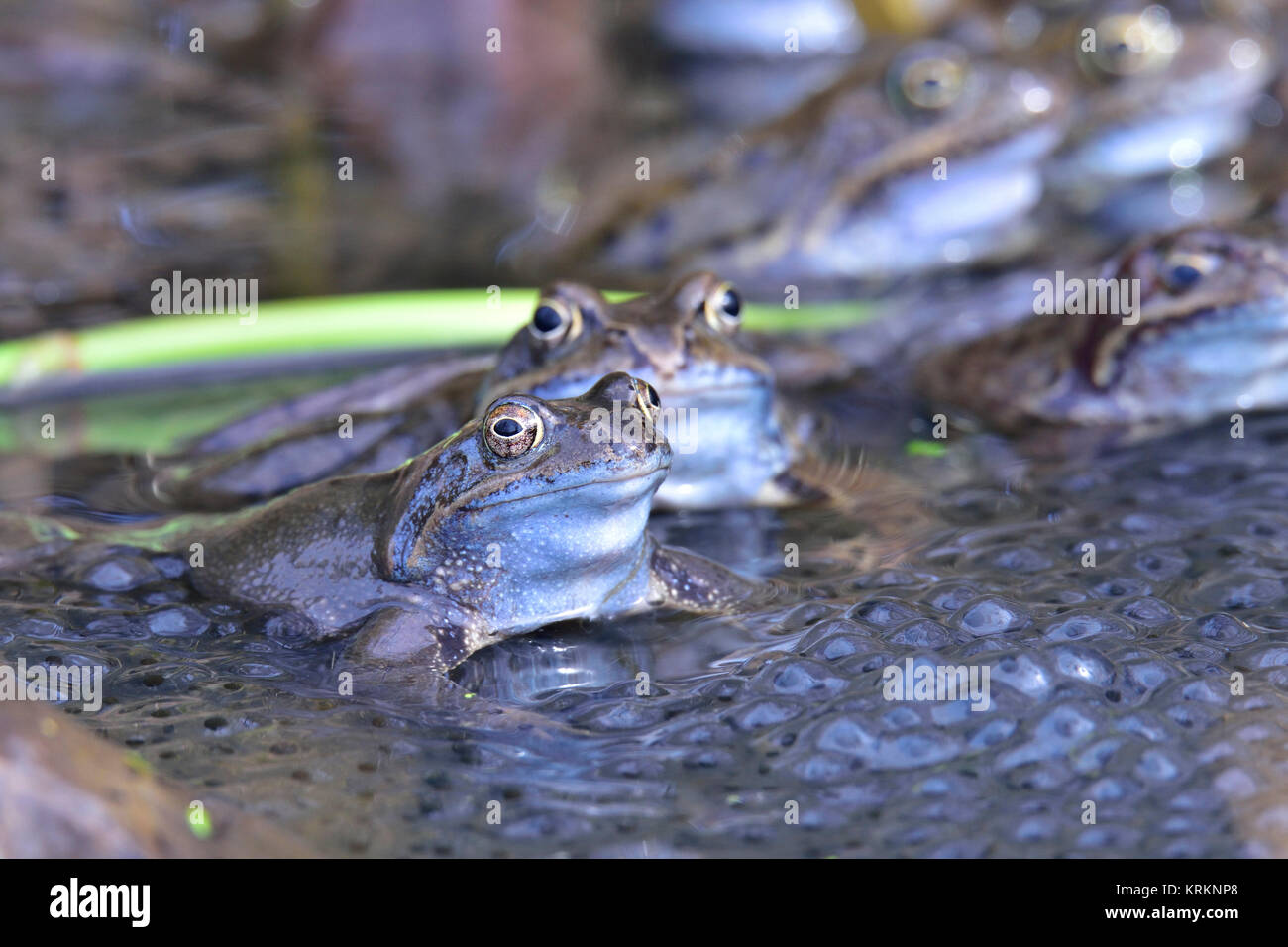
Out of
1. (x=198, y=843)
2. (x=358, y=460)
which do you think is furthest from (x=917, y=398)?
(x=198, y=843)

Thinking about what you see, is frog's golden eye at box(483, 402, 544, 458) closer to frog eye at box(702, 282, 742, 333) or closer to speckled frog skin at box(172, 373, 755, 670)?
speckled frog skin at box(172, 373, 755, 670)

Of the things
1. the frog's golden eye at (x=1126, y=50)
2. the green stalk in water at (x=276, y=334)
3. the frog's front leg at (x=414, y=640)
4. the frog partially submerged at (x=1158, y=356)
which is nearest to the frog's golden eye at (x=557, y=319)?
the frog's front leg at (x=414, y=640)

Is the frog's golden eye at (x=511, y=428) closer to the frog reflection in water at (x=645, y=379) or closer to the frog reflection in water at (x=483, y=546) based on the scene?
the frog reflection in water at (x=483, y=546)

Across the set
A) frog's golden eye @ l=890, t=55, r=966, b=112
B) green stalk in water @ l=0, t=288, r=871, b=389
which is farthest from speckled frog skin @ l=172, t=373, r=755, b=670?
frog's golden eye @ l=890, t=55, r=966, b=112

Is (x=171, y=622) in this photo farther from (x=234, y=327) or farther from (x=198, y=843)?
(x=234, y=327)

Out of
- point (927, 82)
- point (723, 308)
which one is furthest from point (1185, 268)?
point (927, 82)

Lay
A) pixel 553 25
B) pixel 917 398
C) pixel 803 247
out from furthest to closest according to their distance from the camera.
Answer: pixel 553 25 → pixel 803 247 → pixel 917 398
